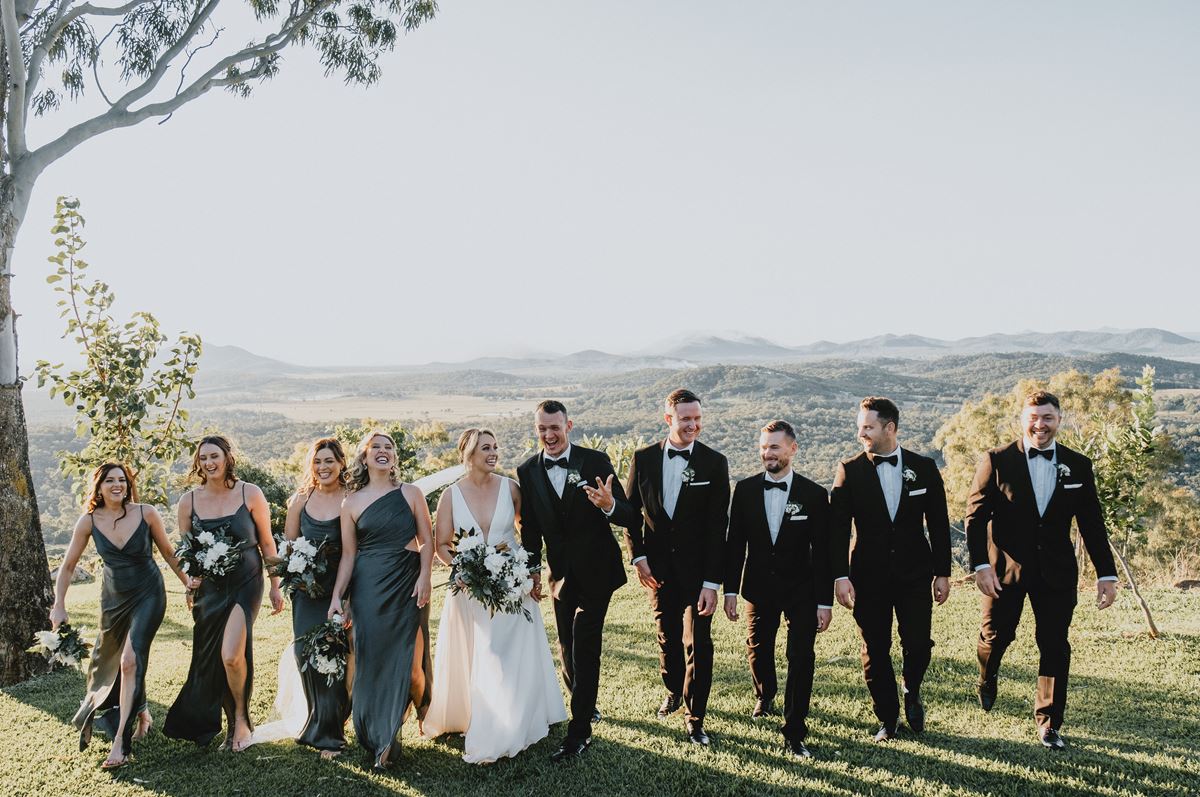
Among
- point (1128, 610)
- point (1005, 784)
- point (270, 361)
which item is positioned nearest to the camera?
point (1005, 784)

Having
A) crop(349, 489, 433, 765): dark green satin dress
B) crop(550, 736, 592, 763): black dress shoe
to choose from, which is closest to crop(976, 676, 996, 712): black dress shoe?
crop(550, 736, 592, 763): black dress shoe

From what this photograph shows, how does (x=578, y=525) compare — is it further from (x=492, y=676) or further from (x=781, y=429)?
(x=781, y=429)

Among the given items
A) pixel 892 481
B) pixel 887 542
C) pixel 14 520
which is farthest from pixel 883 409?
pixel 14 520

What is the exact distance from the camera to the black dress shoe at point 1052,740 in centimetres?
508

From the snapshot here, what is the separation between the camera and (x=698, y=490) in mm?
5355

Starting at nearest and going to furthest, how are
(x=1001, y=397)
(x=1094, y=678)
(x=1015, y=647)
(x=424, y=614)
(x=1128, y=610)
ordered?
(x=424, y=614), (x=1094, y=678), (x=1015, y=647), (x=1128, y=610), (x=1001, y=397)

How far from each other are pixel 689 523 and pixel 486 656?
5.21 ft

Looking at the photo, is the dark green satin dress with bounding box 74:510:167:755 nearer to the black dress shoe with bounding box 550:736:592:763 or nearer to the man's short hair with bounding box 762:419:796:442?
the black dress shoe with bounding box 550:736:592:763

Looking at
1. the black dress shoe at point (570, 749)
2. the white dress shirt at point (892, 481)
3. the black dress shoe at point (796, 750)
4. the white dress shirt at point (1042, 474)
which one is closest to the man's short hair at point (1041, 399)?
the white dress shirt at point (1042, 474)

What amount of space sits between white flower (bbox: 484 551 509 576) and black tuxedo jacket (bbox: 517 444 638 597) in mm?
367

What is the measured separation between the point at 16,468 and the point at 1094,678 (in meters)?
10.3

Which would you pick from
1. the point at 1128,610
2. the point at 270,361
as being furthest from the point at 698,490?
the point at 270,361

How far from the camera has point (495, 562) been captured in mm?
5023

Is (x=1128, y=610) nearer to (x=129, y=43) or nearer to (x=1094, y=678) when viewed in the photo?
(x=1094, y=678)
